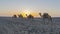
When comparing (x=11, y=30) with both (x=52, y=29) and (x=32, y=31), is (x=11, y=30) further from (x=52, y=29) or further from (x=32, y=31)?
(x=52, y=29)

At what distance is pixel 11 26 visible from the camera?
19.7 metres

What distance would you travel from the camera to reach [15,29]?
742 inches

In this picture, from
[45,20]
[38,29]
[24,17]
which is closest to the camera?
[38,29]

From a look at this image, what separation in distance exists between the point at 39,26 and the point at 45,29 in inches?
36.9

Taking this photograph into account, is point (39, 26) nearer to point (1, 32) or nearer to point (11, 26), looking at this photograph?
point (11, 26)

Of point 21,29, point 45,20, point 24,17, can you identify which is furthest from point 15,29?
point 24,17

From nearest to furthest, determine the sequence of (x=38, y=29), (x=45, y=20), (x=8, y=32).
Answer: (x=8, y=32)
(x=38, y=29)
(x=45, y=20)

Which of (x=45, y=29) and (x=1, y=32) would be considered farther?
(x=45, y=29)

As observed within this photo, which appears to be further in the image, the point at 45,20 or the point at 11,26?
the point at 45,20

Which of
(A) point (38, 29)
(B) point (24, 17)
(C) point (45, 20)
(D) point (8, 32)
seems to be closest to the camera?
(D) point (8, 32)

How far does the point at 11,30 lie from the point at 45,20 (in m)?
5.65

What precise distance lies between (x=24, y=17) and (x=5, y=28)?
8.54 m

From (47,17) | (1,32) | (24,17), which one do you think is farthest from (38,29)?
(24,17)

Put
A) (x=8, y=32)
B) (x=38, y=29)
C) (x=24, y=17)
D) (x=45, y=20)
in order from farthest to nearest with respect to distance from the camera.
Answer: (x=24, y=17) < (x=45, y=20) < (x=38, y=29) < (x=8, y=32)
